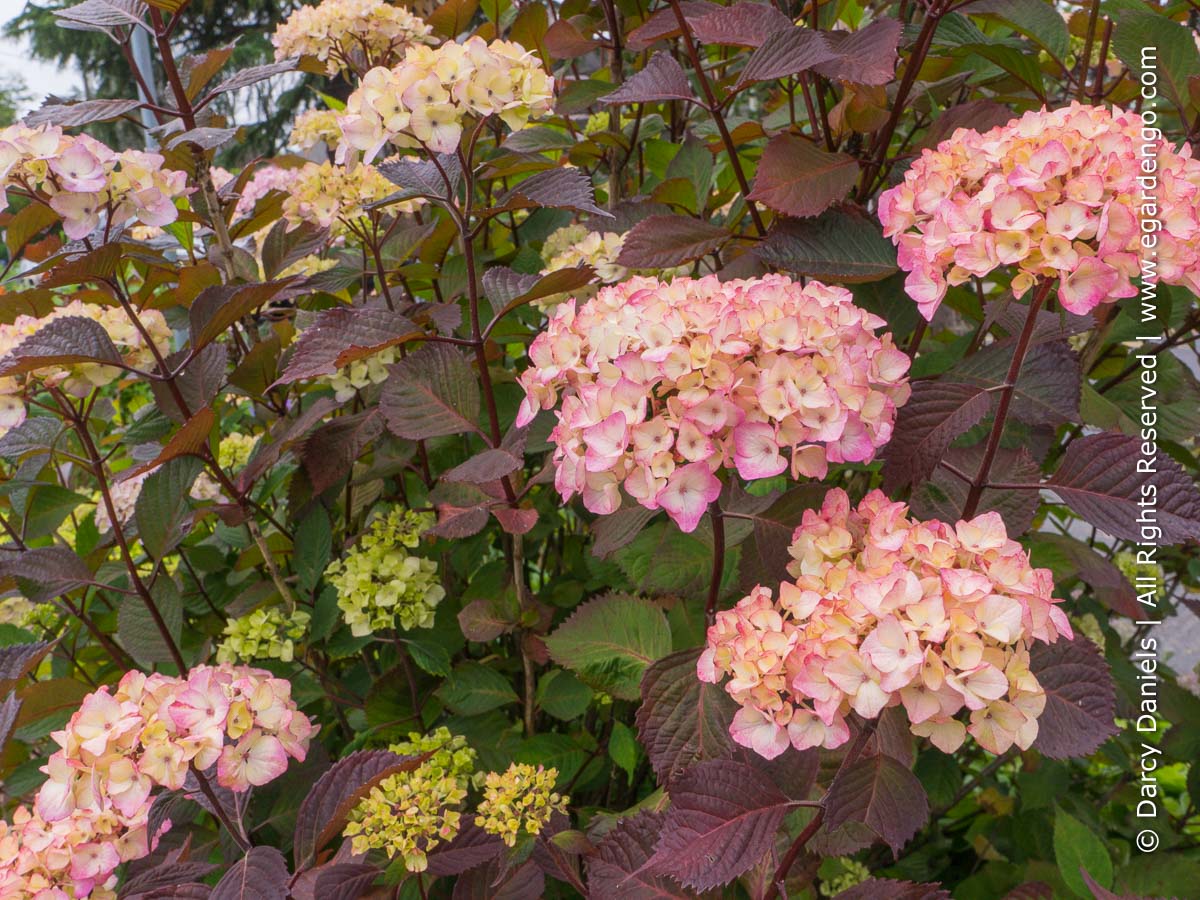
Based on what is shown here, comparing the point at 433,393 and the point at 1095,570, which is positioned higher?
the point at 433,393

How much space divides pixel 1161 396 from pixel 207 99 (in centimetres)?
139

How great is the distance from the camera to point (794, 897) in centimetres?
119

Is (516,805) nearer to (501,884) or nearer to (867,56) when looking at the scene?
(501,884)

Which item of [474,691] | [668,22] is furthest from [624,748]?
[668,22]

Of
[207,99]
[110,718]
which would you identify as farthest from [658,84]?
[110,718]

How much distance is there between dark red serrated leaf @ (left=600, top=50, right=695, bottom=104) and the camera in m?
A: 1.09

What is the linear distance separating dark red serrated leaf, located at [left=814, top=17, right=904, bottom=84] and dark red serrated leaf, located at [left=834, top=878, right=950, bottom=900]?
0.77 meters

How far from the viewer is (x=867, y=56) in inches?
39.2

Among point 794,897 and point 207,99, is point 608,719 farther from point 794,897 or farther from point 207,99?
point 207,99

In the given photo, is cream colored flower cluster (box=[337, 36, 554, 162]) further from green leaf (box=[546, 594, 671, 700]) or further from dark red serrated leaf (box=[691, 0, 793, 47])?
green leaf (box=[546, 594, 671, 700])

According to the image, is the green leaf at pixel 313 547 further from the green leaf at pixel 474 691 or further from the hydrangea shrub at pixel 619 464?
the green leaf at pixel 474 691

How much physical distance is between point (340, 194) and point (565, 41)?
436 millimetres

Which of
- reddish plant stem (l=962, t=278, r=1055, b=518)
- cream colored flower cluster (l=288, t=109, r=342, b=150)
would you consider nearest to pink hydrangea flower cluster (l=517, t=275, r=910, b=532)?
reddish plant stem (l=962, t=278, r=1055, b=518)

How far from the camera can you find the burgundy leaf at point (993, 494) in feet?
3.14
